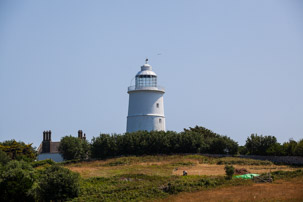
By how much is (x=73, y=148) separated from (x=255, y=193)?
37.0m

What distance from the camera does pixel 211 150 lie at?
190 ft

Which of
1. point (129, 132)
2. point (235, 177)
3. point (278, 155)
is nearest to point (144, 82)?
point (129, 132)

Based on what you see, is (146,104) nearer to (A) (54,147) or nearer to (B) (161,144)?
(B) (161,144)

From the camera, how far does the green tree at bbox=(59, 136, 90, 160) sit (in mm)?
63188

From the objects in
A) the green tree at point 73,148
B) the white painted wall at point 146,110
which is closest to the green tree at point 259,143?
the white painted wall at point 146,110

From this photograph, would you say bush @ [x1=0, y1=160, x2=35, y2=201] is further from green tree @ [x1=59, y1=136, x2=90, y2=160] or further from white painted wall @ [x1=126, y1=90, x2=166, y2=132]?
green tree @ [x1=59, y1=136, x2=90, y2=160]

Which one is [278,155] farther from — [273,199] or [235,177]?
[273,199]

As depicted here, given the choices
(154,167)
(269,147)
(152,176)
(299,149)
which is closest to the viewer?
(152,176)

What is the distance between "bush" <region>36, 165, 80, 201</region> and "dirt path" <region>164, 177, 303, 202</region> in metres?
6.60

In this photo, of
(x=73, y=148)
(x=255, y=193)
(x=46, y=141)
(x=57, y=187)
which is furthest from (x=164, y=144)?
(x=255, y=193)

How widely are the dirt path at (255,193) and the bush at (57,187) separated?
6.60m

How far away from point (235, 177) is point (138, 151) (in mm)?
23073

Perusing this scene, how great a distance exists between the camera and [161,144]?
5709 cm

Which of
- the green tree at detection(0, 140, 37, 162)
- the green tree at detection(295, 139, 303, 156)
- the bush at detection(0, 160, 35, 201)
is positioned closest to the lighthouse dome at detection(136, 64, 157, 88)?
the green tree at detection(0, 140, 37, 162)
